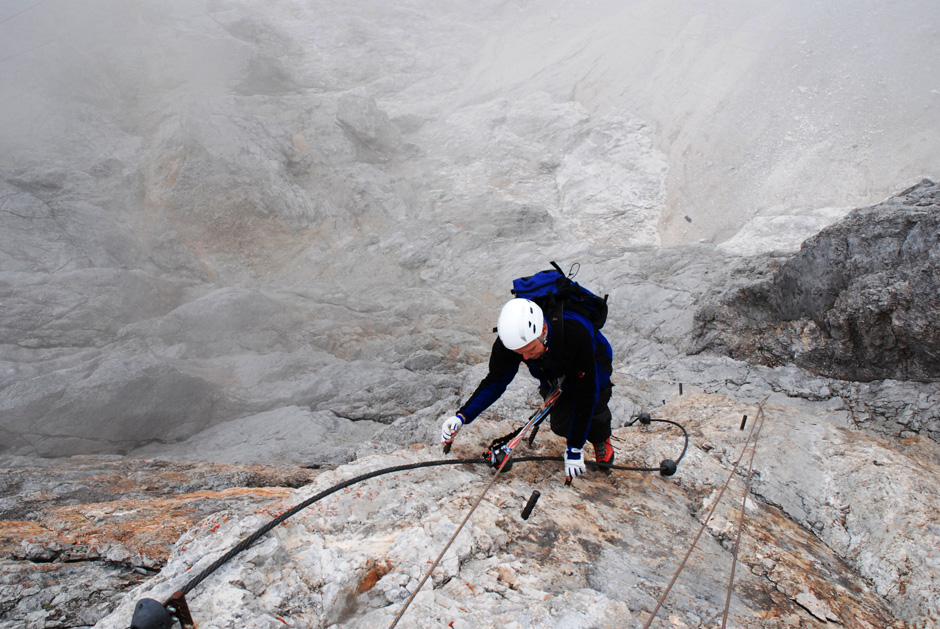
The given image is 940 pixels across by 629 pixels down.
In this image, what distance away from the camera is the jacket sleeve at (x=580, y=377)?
3445mm

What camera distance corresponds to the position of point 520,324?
3.27 m

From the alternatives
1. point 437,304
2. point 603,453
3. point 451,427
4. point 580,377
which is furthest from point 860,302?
point 437,304

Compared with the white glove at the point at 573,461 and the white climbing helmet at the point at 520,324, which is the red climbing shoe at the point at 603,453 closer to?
the white glove at the point at 573,461

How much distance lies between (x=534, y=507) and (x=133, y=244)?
18.1 metres

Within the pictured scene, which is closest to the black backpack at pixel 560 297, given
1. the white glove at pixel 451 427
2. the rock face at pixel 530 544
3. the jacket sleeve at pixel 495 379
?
the jacket sleeve at pixel 495 379

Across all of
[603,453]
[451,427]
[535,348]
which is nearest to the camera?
[535,348]

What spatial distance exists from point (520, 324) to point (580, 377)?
2.34 ft

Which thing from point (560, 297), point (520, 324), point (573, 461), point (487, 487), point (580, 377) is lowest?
point (487, 487)

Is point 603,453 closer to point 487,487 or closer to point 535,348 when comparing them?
point 487,487

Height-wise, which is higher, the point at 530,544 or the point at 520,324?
the point at 520,324

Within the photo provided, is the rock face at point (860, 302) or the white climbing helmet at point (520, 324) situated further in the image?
the rock face at point (860, 302)

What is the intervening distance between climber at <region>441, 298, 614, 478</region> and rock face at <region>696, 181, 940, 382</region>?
426 centimetres

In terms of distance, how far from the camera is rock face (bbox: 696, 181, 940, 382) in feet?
18.6

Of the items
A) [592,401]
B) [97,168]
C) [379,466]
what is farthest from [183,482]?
[97,168]
